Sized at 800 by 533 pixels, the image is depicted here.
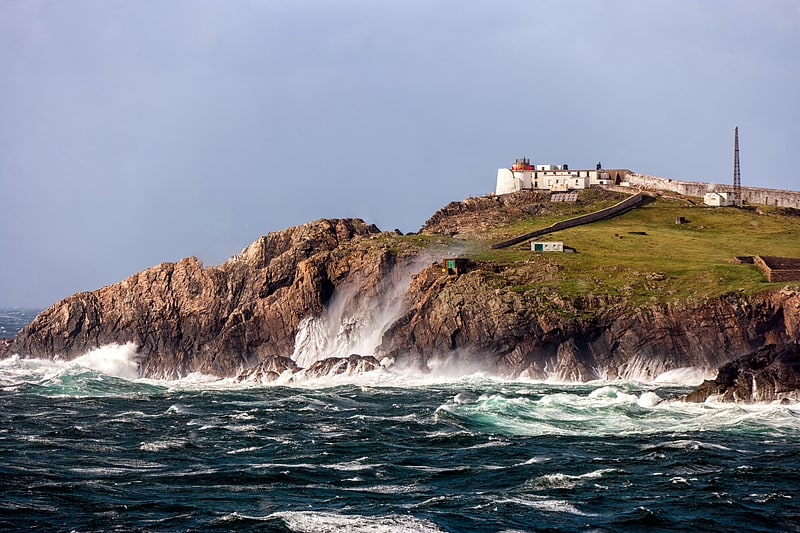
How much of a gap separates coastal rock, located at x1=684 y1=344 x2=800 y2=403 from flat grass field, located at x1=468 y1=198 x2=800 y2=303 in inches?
975

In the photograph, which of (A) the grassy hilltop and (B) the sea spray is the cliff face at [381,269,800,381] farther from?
(B) the sea spray

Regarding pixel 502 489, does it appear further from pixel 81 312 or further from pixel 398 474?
pixel 81 312

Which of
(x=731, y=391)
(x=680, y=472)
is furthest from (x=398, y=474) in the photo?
(x=731, y=391)

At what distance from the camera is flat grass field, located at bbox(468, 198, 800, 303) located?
4798 inches

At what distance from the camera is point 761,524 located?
2163 inches

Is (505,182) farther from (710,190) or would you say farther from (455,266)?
(455,266)

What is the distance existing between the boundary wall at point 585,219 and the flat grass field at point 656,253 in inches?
58.8

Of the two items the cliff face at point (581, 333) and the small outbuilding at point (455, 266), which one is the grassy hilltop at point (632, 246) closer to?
the small outbuilding at point (455, 266)

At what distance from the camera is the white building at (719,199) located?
6855 inches

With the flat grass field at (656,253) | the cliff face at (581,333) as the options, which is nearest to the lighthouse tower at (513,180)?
the flat grass field at (656,253)

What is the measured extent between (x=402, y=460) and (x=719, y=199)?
116 m

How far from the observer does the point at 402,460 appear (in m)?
71.9

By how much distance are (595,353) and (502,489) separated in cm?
5238

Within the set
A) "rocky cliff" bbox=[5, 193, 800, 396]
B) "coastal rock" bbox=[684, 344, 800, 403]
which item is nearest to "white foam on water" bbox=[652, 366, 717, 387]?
"rocky cliff" bbox=[5, 193, 800, 396]
